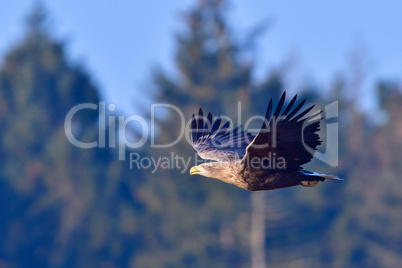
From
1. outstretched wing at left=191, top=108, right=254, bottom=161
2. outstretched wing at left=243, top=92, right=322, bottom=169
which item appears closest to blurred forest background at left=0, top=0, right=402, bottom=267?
outstretched wing at left=191, top=108, right=254, bottom=161

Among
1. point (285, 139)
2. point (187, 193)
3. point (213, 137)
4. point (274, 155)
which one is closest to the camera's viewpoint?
point (285, 139)

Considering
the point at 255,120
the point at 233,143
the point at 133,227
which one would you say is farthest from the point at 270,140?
the point at 133,227

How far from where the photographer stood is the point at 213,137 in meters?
12.0

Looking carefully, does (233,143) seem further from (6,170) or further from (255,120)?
(6,170)

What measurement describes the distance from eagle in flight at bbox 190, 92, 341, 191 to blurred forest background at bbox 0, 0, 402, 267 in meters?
17.9

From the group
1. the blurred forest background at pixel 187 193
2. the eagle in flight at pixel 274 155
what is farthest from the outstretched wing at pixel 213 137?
the blurred forest background at pixel 187 193

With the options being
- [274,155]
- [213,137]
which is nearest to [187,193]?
[213,137]

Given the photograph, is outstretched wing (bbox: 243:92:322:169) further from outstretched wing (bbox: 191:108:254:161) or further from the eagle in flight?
outstretched wing (bbox: 191:108:254:161)

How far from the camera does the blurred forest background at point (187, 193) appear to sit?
103ft

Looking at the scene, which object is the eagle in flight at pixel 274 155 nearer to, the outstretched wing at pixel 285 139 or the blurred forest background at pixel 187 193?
the outstretched wing at pixel 285 139

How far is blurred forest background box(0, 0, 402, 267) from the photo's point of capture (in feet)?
103

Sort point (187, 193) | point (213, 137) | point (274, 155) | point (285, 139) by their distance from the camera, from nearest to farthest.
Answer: point (285, 139), point (274, 155), point (213, 137), point (187, 193)

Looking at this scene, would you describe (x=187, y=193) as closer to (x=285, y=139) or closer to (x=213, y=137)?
(x=213, y=137)

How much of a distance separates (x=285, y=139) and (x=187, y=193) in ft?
81.6
